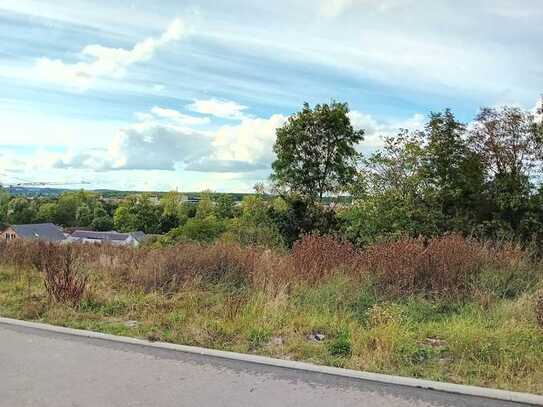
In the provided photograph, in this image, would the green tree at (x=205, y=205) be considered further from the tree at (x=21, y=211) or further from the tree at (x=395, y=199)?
the tree at (x=395, y=199)

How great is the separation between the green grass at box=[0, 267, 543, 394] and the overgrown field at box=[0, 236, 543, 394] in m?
0.02

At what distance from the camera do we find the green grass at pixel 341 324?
181 inches

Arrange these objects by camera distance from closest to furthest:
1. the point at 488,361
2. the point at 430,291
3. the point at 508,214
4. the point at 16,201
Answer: the point at 488,361 → the point at 430,291 → the point at 508,214 → the point at 16,201

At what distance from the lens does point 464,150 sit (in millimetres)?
21016

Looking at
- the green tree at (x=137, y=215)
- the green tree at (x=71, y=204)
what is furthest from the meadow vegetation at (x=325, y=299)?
the green tree at (x=71, y=204)

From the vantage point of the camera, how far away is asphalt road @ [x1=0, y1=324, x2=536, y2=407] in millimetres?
3891

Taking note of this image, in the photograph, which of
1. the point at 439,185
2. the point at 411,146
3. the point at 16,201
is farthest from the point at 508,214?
the point at 16,201

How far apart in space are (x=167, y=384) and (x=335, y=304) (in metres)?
2.81

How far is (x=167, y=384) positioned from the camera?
168 inches

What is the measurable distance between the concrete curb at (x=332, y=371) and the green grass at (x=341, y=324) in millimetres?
161

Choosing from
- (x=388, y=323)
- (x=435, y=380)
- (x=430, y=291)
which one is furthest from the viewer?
(x=430, y=291)

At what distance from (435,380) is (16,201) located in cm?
10794

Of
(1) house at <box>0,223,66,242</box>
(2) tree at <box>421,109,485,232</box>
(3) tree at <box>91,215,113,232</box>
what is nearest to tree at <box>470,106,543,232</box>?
(2) tree at <box>421,109,485,232</box>

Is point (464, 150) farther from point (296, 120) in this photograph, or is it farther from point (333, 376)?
point (333, 376)
